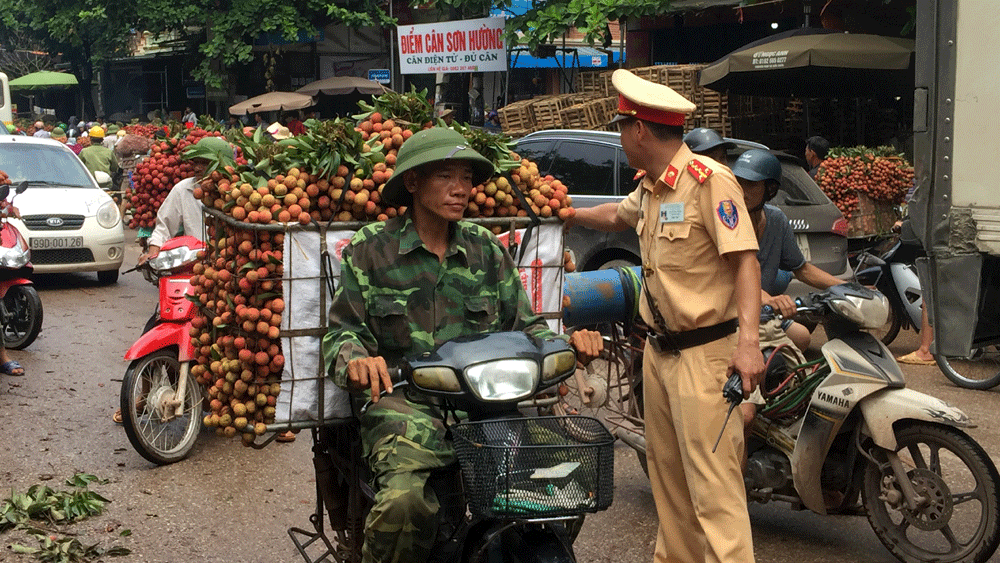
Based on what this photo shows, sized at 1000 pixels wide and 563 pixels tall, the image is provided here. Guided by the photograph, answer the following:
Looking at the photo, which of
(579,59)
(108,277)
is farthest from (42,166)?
(579,59)

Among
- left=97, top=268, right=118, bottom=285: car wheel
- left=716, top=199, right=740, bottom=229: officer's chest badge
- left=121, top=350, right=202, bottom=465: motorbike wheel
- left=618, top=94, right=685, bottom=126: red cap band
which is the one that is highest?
left=618, top=94, right=685, bottom=126: red cap band

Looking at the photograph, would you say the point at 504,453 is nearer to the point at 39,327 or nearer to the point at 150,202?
the point at 150,202

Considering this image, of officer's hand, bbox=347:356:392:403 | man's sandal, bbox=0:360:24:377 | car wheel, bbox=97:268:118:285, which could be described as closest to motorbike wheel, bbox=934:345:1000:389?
officer's hand, bbox=347:356:392:403

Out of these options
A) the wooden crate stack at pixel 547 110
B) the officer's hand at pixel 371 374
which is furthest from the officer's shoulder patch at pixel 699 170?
the wooden crate stack at pixel 547 110

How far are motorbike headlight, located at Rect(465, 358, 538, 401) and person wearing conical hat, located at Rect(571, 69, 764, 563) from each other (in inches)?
42.4

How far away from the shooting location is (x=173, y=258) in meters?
6.64

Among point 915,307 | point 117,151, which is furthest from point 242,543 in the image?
point 117,151

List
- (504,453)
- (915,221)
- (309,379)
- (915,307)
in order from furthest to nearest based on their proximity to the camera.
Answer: (915,307) → (915,221) → (309,379) → (504,453)

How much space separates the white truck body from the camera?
458 cm

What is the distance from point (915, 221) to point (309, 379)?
9.44 ft

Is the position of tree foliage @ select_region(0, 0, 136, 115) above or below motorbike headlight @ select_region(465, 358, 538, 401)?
above

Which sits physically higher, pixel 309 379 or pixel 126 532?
pixel 309 379

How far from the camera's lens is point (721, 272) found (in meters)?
3.97

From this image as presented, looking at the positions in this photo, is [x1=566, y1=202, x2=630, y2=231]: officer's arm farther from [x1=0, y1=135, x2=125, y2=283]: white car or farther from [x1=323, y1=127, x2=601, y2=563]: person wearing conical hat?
[x1=0, y1=135, x2=125, y2=283]: white car
